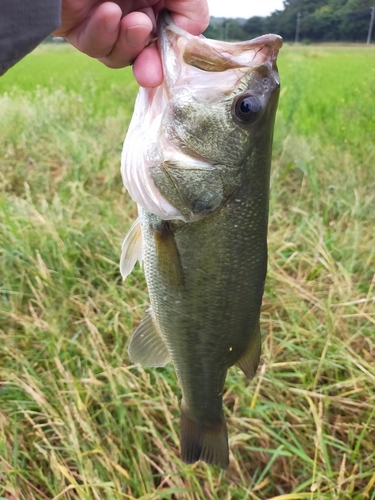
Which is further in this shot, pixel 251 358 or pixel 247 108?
pixel 251 358

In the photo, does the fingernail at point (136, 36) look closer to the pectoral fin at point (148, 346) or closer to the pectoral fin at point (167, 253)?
the pectoral fin at point (167, 253)

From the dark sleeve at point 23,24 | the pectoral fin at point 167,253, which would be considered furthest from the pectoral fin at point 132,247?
the dark sleeve at point 23,24

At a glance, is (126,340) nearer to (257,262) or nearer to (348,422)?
(348,422)

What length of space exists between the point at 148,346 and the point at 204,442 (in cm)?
37

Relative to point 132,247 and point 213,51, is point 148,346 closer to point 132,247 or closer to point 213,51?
point 132,247

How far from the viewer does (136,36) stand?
1220 mm

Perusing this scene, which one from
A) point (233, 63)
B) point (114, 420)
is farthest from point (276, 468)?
point (233, 63)

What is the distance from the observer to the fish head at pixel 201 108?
1114 millimetres

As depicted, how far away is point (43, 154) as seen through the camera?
485 cm

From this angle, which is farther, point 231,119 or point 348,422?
point 348,422

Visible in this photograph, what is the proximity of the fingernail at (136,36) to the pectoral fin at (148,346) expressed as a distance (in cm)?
82

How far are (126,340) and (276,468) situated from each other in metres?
0.96

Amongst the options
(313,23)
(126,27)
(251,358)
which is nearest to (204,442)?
(251,358)

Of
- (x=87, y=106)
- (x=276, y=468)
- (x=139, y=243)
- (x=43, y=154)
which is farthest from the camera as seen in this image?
(x=87, y=106)
